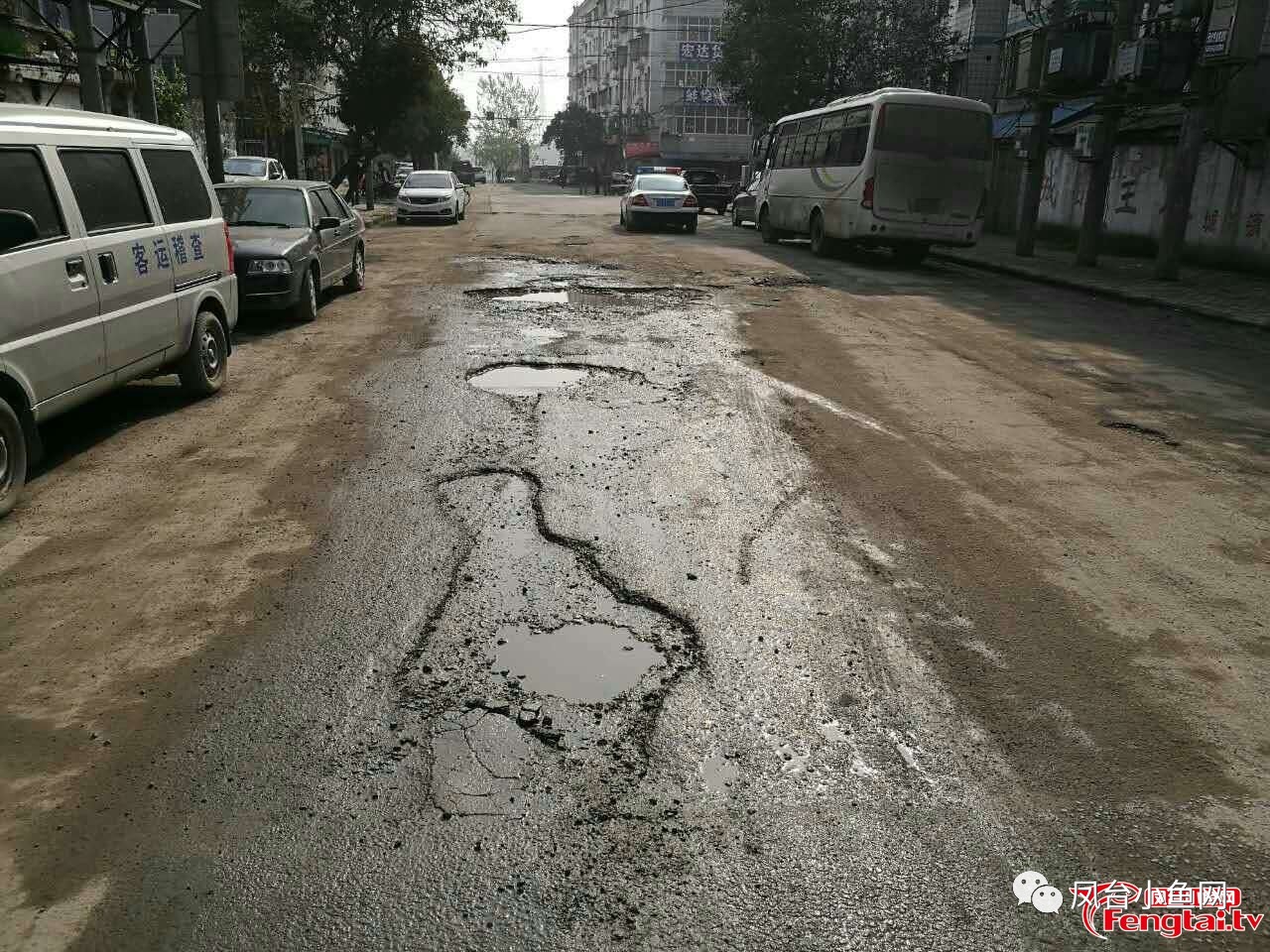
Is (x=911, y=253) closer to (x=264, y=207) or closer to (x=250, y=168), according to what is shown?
(x=264, y=207)

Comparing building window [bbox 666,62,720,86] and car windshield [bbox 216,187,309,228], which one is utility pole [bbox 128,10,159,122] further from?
building window [bbox 666,62,720,86]

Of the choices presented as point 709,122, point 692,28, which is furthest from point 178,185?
point 692,28

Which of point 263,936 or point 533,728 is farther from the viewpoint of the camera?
point 533,728

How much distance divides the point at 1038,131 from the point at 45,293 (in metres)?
19.6

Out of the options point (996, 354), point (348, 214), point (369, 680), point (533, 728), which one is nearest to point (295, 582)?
point (369, 680)

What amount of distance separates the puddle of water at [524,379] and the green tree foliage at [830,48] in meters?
27.5

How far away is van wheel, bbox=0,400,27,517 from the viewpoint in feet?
17.1

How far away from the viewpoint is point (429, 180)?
96.5 ft

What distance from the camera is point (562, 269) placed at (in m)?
16.2

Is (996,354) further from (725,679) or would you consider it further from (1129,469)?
(725,679)

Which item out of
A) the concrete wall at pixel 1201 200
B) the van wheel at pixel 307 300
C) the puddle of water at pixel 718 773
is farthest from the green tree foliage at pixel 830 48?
the puddle of water at pixel 718 773

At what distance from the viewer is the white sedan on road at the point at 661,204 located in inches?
996

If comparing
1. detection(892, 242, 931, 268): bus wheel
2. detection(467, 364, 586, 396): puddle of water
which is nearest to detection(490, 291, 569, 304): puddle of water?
detection(467, 364, 586, 396): puddle of water

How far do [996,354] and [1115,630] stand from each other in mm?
6477
